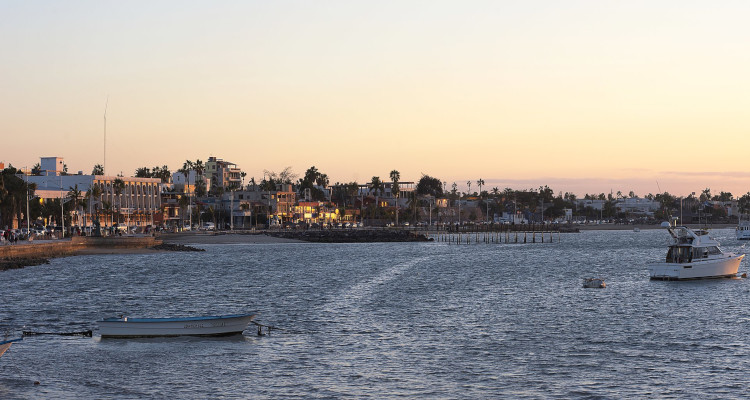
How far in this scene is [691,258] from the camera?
78250mm

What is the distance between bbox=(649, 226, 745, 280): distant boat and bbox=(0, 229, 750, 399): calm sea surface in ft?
3.65

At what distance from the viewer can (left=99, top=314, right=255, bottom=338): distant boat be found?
4603 cm

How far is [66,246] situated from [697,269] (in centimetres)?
9181

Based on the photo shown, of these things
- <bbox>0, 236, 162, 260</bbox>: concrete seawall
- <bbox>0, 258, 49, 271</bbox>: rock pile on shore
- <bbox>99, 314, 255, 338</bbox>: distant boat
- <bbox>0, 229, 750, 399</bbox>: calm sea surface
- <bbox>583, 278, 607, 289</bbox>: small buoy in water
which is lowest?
<bbox>0, 229, 750, 399</bbox>: calm sea surface

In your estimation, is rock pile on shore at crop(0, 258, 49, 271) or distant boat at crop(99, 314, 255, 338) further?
rock pile on shore at crop(0, 258, 49, 271)

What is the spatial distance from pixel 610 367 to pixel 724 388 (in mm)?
5390

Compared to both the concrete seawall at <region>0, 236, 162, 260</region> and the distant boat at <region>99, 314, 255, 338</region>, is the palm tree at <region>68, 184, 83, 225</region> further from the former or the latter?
the distant boat at <region>99, 314, 255, 338</region>

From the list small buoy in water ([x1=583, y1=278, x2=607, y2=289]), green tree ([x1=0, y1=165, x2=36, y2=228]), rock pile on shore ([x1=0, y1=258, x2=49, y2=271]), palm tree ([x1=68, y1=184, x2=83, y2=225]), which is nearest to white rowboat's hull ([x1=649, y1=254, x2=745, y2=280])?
small buoy in water ([x1=583, y1=278, x2=607, y2=289])

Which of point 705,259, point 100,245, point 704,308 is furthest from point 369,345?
point 100,245

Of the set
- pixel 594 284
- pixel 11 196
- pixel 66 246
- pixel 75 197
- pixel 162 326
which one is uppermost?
pixel 75 197

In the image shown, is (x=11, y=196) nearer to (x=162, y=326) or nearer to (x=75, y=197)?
(x=75, y=197)

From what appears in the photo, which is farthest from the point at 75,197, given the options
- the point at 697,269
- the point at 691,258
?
the point at 697,269

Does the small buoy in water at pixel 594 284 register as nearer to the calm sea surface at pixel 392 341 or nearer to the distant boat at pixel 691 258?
the calm sea surface at pixel 392 341

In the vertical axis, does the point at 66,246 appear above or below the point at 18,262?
above
